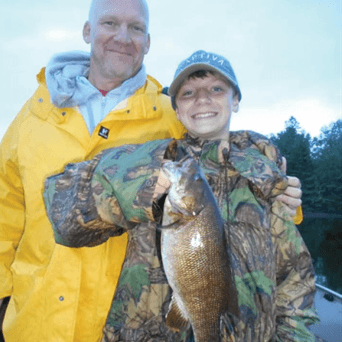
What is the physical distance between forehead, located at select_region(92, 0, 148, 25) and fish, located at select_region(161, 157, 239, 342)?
2.10 m

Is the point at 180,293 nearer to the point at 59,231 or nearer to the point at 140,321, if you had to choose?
the point at 140,321

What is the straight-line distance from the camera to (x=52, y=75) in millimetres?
3680

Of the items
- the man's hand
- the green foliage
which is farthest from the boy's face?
the green foliage

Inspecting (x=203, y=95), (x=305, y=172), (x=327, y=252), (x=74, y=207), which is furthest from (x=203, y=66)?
(x=305, y=172)

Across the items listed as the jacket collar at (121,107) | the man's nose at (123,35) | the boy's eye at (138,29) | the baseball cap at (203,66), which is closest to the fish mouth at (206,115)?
the baseball cap at (203,66)

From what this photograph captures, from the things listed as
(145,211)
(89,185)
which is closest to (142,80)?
(89,185)

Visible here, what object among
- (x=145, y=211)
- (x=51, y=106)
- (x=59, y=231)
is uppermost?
(x=51, y=106)

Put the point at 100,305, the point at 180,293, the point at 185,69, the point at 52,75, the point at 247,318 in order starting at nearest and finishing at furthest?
the point at 180,293
the point at 247,318
the point at 100,305
the point at 185,69
the point at 52,75

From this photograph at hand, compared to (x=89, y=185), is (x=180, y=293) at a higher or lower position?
lower

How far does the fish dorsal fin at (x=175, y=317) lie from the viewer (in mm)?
2391

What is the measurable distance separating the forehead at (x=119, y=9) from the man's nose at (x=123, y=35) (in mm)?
99

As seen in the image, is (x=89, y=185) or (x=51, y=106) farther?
(x=51, y=106)

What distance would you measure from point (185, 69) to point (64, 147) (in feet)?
3.96

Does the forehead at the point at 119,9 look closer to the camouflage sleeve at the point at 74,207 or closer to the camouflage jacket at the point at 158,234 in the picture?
the camouflage jacket at the point at 158,234
